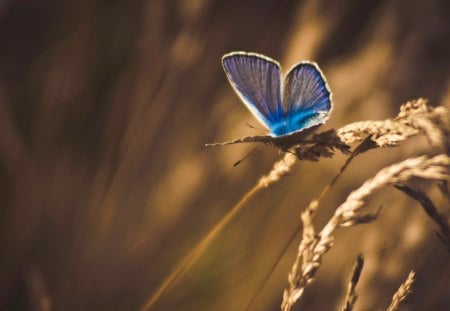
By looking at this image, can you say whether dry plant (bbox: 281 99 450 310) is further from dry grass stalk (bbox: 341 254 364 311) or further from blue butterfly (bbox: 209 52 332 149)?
blue butterfly (bbox: 209 52 332 149)

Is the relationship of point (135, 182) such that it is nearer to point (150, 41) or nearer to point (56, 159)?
point (56, 159)

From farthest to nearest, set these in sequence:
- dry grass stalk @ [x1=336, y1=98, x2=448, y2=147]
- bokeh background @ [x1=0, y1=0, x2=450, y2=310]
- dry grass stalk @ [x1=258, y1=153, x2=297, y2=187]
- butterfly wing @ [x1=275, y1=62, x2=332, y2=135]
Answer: bokeh background @ [x1=0, y1=0, x2=450, y2=310] < butterfly wing @ [x1=275, y1=62, x2=332, y2=135] < dry grass stalk @ [x1=258, y1=153, x2=297, y2=187] < dry grass stalk @ [x1=336, y1=98, x2=448, y2=147]

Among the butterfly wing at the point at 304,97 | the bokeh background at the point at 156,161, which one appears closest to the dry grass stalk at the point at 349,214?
the butterfly wing at the point at 304,97

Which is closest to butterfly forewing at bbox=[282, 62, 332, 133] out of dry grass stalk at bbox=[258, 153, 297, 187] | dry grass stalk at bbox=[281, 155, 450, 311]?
dry grass stalk at bbox=[258, 153, 297, 187]

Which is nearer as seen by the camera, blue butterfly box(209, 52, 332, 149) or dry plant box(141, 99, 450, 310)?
dry plant box(141, 99, 450, 310)

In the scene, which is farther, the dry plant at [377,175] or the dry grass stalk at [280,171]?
the dry grass stalk at [280,171]

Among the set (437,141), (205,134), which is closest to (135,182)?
(205,134)

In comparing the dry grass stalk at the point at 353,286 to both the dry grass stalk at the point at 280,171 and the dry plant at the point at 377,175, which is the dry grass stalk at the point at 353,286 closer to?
the dry plant at the point at 377,175
